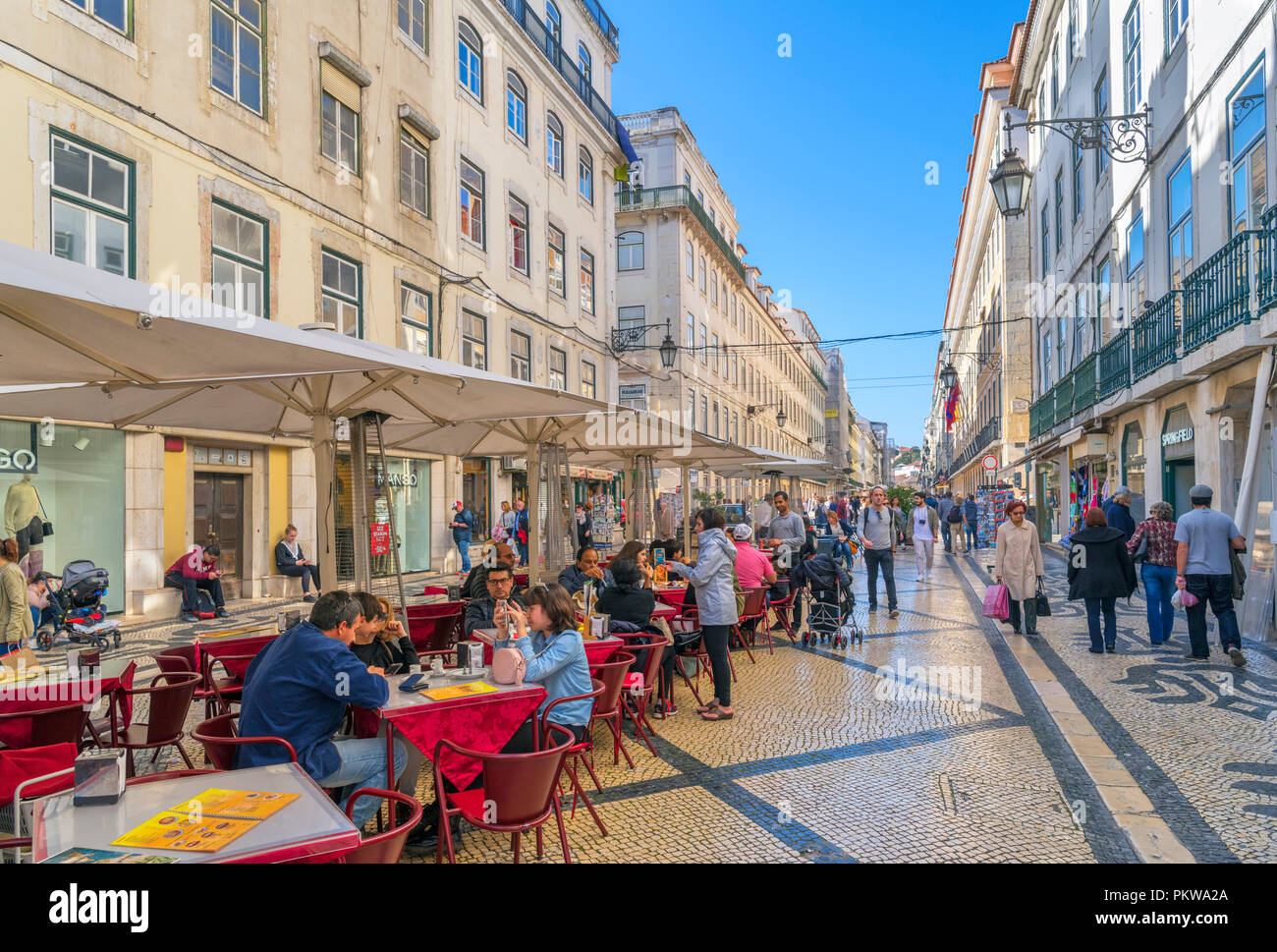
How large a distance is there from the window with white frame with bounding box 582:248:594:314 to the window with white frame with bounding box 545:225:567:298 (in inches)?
48.6

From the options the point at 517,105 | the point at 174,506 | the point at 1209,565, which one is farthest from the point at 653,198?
the point at 1209,565

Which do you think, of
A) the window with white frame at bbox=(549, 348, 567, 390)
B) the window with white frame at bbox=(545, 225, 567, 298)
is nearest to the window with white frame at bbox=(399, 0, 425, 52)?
the window with white frame at bbox=(545, 225, 567, 298)

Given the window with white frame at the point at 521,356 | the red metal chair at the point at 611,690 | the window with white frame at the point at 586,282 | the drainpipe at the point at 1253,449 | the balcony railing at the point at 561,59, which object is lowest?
the red metal chair at the point at 611,690

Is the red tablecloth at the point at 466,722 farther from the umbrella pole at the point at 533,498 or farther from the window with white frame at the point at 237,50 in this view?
the window with white frame at the point at 237,50

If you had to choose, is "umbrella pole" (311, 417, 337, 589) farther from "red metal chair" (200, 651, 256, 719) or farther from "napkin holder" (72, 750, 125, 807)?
"napkin holder" (72, 750, 125, 807)

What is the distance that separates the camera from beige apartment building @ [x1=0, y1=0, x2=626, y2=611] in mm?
9859

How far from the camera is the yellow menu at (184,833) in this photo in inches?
90.0

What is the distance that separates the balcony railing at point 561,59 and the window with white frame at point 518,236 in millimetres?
4355

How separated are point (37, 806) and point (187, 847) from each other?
25.1 inches

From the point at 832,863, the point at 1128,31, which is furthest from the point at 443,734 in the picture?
the point at 1128,31

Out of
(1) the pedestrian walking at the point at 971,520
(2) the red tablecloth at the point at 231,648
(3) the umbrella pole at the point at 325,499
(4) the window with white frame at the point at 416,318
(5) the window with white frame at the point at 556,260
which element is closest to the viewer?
(2) the red tablecloth at the point at 231,648

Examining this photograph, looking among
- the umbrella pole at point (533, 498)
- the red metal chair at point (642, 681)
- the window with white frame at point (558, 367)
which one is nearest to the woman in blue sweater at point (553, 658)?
the red metal chair at point (642, 681)

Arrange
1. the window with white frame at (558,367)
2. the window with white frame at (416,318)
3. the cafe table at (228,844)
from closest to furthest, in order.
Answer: the cafe table at (228,844) → the window with white frame at (416,318) → the window with white frame at (558,367)
